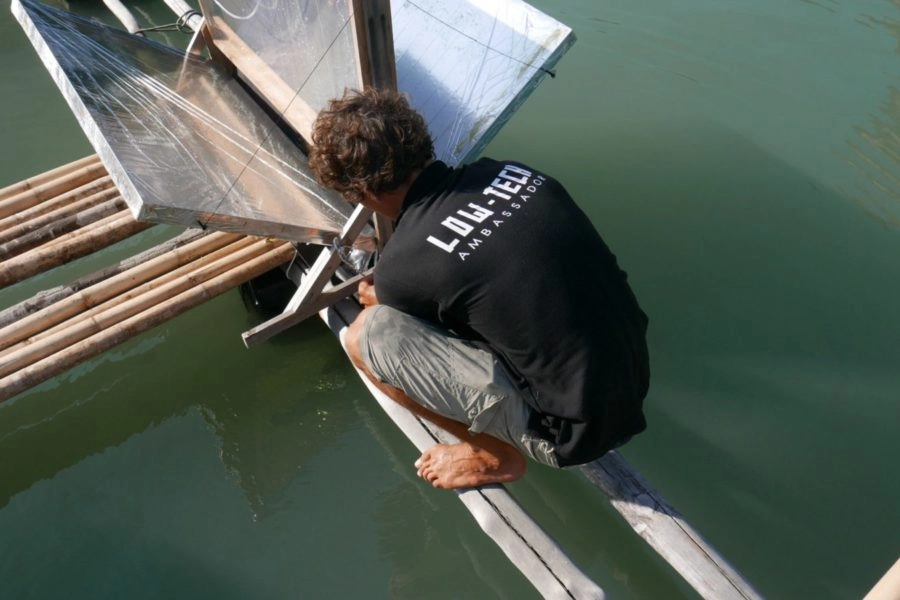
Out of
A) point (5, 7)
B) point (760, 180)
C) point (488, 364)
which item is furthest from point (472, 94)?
point (5, 7)

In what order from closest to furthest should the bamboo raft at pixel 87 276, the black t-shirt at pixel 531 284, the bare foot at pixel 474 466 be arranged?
1. the black t-shirt at pixel 531 284
2. the bare foot at pixel 474 466
3. the bamboo raft at pixel 87 276

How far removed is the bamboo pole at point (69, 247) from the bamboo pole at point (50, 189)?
37cm

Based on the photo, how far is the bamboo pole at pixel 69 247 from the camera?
292 cm

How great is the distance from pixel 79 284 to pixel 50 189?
2.02 feet

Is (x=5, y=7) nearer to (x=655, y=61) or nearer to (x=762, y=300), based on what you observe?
(x=655, y=61)

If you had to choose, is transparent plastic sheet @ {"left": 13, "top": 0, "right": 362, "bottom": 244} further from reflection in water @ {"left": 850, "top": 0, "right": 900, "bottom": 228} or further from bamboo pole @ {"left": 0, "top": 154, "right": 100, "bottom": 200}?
reflection in water @ {"left": 850, "top": 0, "right": 900, "bottom": 228}

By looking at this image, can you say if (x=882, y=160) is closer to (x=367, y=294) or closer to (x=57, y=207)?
(x=367, y=294)

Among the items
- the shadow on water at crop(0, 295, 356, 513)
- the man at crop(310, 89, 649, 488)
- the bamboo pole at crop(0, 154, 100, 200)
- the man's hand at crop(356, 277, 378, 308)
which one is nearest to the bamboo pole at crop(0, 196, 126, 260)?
the bamboo pole at crop(0, 154, 100, 200)

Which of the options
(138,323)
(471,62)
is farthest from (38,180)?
(471,62)

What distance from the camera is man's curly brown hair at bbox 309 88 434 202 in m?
2.04

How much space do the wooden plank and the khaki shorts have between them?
11.2 inches

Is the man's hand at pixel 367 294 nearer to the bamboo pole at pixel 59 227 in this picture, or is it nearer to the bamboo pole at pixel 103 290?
the bamboo pole at pixel 103 290

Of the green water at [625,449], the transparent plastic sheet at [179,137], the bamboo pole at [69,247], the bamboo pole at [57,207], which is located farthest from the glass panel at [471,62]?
the bamboo pole at [57,207]

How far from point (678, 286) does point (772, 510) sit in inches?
47.0
